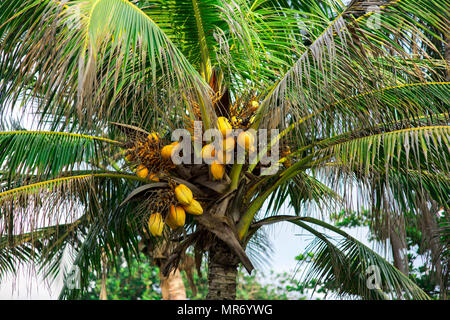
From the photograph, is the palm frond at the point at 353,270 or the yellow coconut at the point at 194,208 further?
the palm frond at the point at 353,270

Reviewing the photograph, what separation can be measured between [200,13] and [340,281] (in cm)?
319

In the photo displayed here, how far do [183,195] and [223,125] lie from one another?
65 cm

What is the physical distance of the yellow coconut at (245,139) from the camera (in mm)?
3963

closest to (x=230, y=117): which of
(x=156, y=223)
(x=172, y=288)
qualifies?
(x=156, y=223)

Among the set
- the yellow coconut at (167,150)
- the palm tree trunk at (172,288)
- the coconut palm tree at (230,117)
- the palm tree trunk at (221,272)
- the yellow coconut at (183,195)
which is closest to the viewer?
the coconut palm tree at (230,117)

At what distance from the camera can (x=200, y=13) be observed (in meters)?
4.08

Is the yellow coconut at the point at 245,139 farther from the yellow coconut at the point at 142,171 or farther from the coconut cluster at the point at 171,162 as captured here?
the yellow coconut at the point at 142,171

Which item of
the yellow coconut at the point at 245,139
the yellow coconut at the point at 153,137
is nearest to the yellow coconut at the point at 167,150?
the yellow coconut at the point at 153,137

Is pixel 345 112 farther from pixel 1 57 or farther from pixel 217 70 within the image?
pixel 1 57

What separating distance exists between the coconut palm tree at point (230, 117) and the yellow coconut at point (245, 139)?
2cm

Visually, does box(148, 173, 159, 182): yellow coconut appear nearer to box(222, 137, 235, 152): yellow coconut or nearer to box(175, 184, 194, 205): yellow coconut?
A: box(175, 184, 194, 205): yellow coconut

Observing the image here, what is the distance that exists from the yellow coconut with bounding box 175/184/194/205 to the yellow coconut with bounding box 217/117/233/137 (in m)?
0.55

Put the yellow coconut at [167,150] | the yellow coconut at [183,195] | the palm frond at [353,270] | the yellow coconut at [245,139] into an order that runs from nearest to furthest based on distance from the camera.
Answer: the yellow coconut at [245,139] → the yellow coconut at [183,195] → the yellow coconut at [167,150] → the palm frond at [353,270]

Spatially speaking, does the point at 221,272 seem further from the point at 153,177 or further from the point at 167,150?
the point at 167,150
